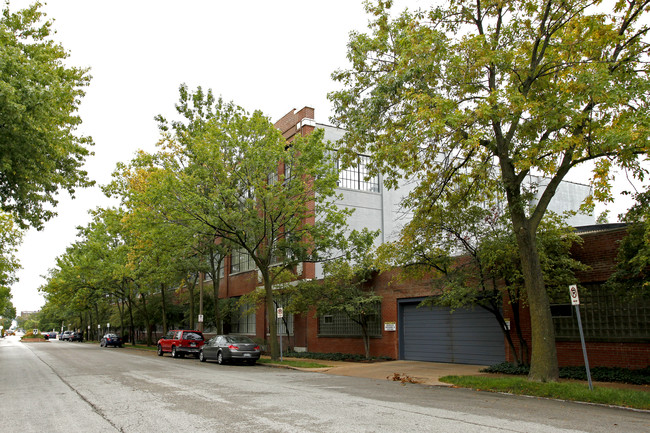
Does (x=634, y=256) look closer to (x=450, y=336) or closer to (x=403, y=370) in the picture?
(x=403, y=370)

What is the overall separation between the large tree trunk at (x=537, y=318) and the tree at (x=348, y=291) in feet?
33.5

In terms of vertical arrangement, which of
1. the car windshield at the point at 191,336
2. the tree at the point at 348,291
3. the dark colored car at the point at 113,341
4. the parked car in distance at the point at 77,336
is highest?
the tree at the point at 348,291

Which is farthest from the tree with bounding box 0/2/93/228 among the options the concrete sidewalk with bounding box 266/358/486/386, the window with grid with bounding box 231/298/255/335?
the window with grid with bounding box 231/298/255/335

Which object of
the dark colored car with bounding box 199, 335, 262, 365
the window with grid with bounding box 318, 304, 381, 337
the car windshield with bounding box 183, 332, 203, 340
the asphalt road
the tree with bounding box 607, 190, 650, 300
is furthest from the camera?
the car windshield with bounding box 183, 332, 203, 340

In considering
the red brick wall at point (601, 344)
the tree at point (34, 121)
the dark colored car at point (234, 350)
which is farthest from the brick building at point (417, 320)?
the tree at point (34, 121)

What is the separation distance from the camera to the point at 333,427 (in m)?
7.70

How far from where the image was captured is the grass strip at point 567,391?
405 inches

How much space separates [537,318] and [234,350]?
14.3m

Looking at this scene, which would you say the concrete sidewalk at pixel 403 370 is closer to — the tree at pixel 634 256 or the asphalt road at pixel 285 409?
the asphalt road at pixel 285 409

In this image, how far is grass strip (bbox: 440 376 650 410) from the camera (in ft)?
33.7

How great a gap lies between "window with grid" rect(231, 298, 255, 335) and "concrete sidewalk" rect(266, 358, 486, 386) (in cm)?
1490

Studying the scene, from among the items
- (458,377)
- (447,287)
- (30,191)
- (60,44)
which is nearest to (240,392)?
(458,377)

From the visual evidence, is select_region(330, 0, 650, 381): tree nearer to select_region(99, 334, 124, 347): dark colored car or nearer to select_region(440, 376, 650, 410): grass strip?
select_region(440, 376, 650, 410): grass strip

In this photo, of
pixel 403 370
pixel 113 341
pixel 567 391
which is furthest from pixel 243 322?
pixel 567 391
